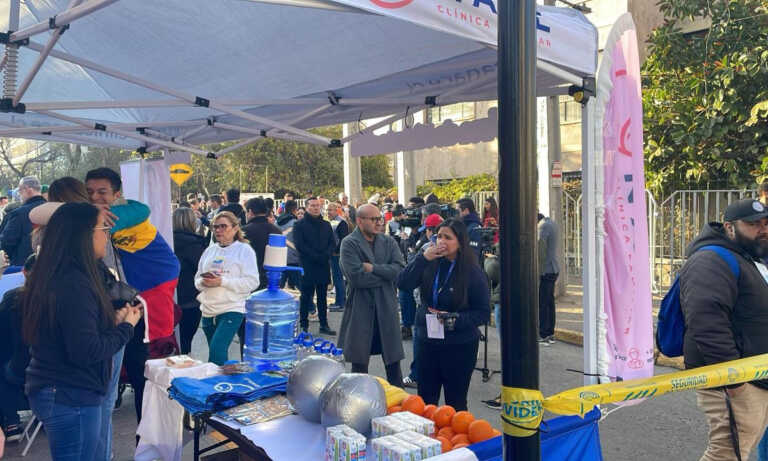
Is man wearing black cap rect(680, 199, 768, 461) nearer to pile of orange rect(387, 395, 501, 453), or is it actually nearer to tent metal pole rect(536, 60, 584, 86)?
tent metal pole rect(536, 60, 584, 86)

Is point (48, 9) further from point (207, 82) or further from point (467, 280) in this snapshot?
point (467, 280)

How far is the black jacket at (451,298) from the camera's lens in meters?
4.25

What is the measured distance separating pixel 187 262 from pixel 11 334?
2.09 meters

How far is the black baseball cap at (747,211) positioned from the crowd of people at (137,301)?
167 centimetres

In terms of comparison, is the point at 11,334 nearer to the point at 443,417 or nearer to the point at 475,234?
the point at 443,417

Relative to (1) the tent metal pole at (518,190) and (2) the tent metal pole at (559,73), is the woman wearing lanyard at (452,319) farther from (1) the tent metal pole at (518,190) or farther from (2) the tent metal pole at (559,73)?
(1) the tent metal pole at (518,190)

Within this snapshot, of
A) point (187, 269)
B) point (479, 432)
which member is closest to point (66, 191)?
point (187, 269)

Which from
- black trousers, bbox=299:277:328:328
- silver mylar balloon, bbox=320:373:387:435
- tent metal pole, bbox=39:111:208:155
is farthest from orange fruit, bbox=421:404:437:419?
black trousers, bbox=299:277:328:328

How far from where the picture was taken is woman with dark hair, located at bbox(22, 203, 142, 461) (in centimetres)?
277

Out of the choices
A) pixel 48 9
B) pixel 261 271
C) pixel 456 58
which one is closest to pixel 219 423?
pixel 456 58

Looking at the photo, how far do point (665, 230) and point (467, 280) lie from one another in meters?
8.03

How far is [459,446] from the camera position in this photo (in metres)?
2.51

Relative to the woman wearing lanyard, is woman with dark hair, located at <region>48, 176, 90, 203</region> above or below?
above

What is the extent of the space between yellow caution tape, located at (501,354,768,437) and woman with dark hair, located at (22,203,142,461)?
206 cm
